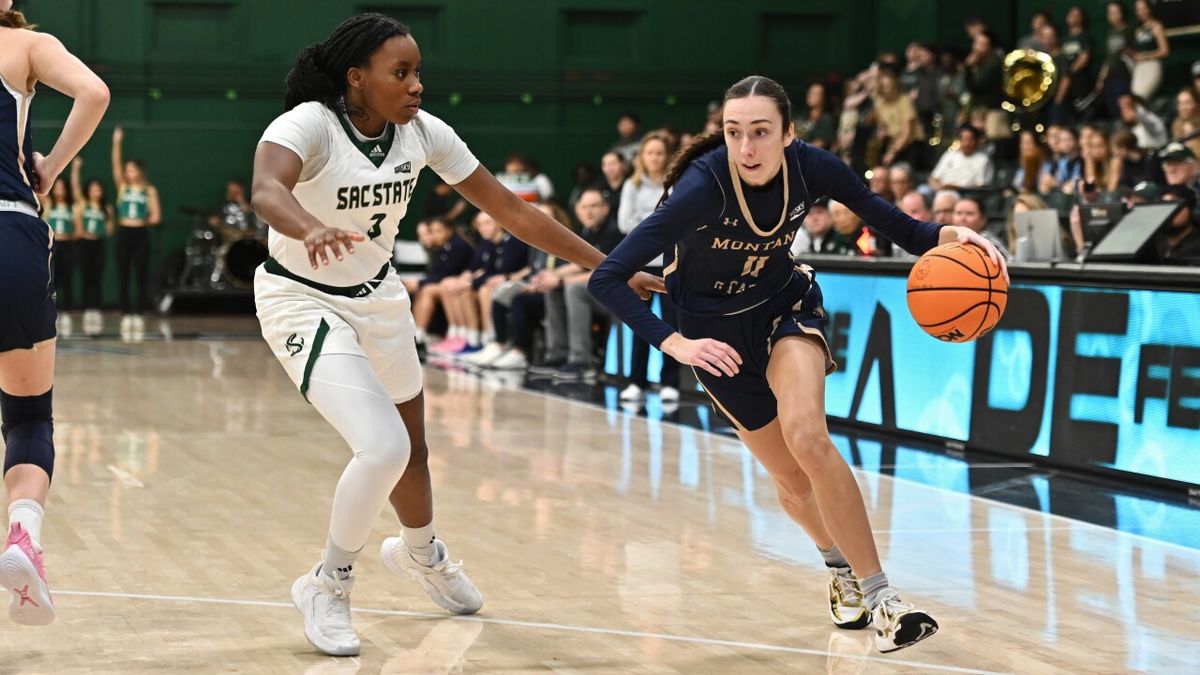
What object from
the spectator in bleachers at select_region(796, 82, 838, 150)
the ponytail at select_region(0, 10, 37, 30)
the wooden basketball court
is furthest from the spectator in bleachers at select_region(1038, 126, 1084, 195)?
the ponytail at select_region(0, 10, 37, 30)

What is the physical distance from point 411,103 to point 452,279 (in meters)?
11.0

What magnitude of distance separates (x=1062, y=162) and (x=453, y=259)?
5930 millimetres

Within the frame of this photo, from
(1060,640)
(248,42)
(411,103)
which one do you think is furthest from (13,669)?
(248,42)

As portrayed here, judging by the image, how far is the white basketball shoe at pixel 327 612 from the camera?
454cm

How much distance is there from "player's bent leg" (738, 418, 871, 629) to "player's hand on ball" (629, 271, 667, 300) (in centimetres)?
50

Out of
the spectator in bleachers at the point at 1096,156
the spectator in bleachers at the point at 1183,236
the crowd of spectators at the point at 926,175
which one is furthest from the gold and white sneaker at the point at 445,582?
the spectator in bleachers at the point at 1096,156

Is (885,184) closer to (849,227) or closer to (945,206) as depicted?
(849,227)

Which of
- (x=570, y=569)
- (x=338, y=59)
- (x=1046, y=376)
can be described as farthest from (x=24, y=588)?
(x=1046, y=376)

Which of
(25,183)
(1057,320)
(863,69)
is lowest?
(1057,320)

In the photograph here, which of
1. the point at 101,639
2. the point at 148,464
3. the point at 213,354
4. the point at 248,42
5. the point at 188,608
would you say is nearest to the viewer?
the point at 101,639

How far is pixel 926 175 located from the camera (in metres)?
16.3

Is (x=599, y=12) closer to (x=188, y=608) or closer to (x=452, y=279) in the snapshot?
(x=452, y=279)

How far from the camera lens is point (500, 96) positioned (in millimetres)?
22688

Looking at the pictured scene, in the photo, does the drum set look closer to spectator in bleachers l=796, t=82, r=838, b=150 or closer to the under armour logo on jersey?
spectator in bleachers l=796, t=82, r=838, b=150
